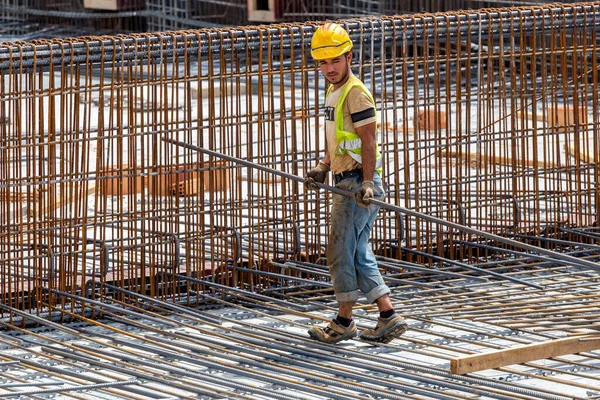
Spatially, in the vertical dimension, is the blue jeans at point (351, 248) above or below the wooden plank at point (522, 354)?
above

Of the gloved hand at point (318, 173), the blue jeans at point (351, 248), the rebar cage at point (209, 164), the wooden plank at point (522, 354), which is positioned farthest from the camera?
the rebar cage at point (209, 164)

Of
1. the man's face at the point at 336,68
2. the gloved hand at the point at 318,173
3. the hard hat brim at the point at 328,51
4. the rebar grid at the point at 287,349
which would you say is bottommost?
the rebar grid at the point at 287,349

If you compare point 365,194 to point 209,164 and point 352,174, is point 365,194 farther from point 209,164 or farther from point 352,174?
point 209,164

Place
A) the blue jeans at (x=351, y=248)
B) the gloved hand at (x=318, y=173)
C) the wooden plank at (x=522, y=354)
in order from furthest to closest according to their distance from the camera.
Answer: the gloved hand at (x=318, y=173) → the blue jeans at (x=351, y=248) → the wooden plank at (x=522, y=354)

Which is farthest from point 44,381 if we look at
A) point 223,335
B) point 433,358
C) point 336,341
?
point 433,358

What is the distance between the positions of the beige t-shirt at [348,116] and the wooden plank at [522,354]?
4.18 feet

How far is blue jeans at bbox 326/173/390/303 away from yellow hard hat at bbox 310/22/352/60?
2.05 feet

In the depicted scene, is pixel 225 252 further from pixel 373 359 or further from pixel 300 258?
pixel 373 359

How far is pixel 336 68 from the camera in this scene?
615cm

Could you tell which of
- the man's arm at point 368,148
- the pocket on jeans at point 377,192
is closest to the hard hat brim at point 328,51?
the man's arm at point 368,148

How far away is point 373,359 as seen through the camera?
6.03 m

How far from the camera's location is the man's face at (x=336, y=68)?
614 centimetres

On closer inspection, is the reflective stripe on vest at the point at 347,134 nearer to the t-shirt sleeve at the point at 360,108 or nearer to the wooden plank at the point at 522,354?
the t-shirt sleeve at the point at 360,108

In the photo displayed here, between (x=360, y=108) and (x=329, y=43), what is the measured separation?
35cm
